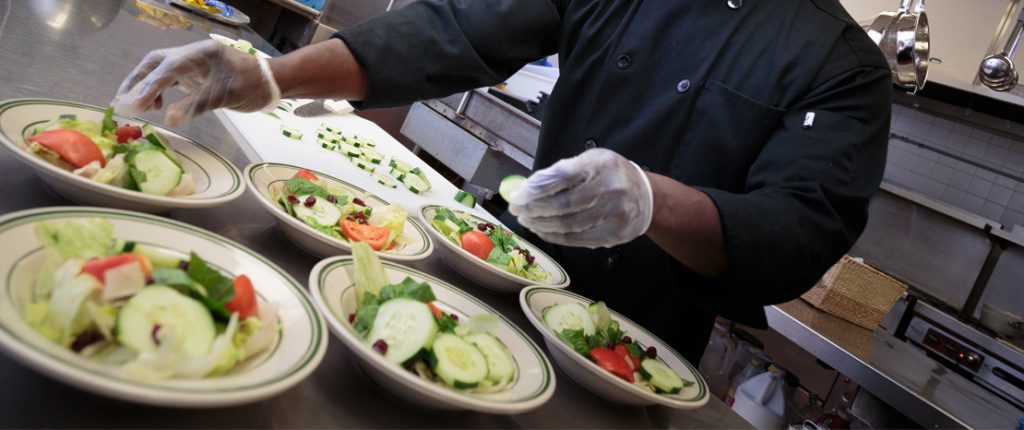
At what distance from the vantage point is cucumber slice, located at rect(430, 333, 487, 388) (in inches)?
31.3

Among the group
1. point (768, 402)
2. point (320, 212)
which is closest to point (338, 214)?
point (320, 212)

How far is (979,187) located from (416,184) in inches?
207

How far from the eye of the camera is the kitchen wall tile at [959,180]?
5180 millimetres

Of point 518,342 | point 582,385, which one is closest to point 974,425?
point 582,385

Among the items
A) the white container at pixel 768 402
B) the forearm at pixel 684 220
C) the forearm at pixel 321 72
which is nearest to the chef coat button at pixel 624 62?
the forearm at pixel 684 220

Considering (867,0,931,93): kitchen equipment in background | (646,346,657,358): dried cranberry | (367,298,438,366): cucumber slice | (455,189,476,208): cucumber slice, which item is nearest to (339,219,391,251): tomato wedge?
(367,298,438,366): cucumber slice

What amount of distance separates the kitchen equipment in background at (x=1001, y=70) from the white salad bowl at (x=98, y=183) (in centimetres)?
543

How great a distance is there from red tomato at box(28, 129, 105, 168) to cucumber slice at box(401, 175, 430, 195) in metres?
1.09

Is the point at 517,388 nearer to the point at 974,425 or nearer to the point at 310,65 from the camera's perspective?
the point at 310,65

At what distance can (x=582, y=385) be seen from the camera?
1.12m

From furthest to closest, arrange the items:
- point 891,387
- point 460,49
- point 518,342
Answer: point 891,387
point 460,49
point 518,342

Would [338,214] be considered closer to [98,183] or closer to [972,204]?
[98,183]

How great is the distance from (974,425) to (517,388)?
2685 millimetres

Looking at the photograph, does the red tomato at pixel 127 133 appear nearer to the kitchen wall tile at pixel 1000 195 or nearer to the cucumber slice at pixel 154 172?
the cucumber slice at pixel 154 172
